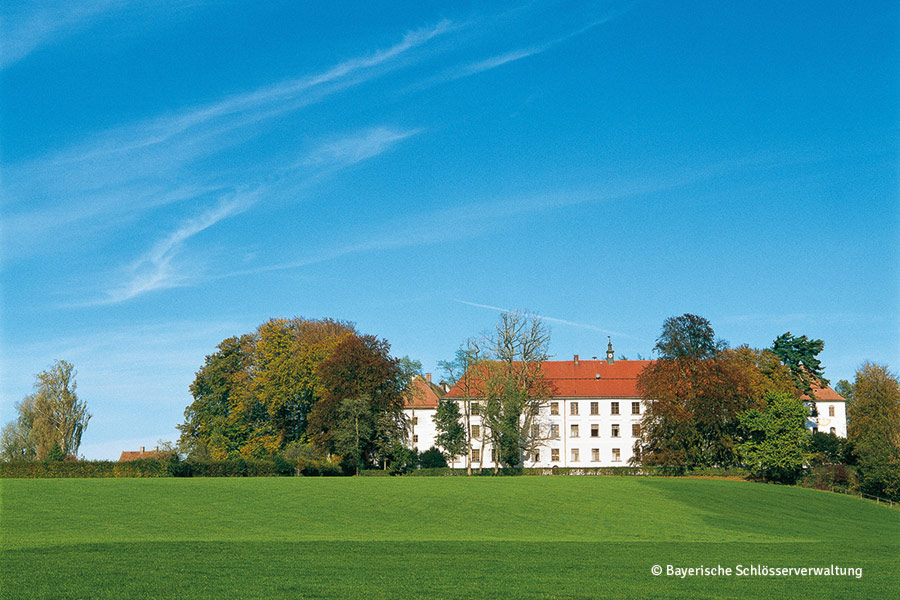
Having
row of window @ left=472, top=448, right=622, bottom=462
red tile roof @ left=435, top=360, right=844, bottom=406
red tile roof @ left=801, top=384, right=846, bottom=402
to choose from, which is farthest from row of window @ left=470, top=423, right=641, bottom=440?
red tile roof @ left=801, top=384, right=846, bottom=402

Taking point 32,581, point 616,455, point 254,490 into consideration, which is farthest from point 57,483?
point 616,455

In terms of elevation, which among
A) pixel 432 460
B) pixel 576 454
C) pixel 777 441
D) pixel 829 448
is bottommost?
pixel 576 454

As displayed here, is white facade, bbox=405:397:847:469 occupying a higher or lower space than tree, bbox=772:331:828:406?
lower

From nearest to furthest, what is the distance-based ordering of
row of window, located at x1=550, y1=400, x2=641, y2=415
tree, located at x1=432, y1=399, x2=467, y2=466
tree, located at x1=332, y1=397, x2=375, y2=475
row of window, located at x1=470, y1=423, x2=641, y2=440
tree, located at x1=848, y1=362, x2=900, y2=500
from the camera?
tree, located at x1=848, y1=362, x2=900, y2=500 → tree, located at x1=332, y1=397, x2=375, y2=475 → tree, located at x1=432, y1=399, x2=467, y2=466 → row of window, located at x1=470, y1=423, x2=641, y2=440 → row of window, located at x1=550, y1=400, x2=641, y2=415

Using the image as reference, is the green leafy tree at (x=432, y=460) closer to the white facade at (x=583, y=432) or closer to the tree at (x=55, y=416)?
the white facade at (x=583, y=432)

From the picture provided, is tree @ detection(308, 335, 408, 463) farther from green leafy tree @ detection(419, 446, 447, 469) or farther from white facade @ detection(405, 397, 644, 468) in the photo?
white facade @ detection(405, 397, 644, 468)

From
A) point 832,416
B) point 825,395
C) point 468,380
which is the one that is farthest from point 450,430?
point 832,416

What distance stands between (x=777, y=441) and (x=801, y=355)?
26.2m

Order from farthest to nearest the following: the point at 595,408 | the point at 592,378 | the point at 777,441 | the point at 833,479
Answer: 1. the point at 592,378
2. the point at 595,408
3. the point at 833,479
4. the point at 777,441

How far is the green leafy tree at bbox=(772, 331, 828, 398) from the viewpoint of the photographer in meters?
96.1

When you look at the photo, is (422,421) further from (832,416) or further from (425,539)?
(425,539)

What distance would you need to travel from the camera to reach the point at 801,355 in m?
97.0

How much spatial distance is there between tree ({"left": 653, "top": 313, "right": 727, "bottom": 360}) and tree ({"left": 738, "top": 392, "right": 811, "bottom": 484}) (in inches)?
390

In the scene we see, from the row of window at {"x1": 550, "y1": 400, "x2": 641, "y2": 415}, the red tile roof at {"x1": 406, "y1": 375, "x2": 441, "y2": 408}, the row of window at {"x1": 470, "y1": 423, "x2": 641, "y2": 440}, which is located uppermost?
the red tile roof at {"x1": 406, "y1": 375, "x2": 441, "y2": 408}
